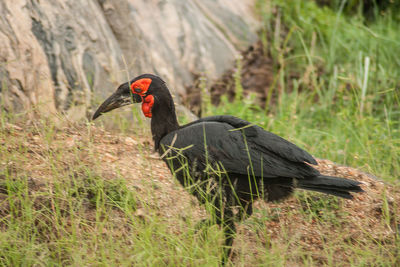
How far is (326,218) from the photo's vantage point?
120 inches

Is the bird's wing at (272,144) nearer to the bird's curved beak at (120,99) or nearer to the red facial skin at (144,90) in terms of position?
the red facial skin at (144,90)

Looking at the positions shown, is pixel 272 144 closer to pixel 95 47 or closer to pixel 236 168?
pixel 236 168

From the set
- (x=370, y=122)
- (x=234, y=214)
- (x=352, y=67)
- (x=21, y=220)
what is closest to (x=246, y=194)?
(x=234, y=214)

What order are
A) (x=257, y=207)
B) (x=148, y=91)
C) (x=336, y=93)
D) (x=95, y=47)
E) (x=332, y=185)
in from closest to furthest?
(x=332, y=185) → (x=148, y=91) → (x=257, y=207) → (x=95, y=47) → (x=336, y=93)

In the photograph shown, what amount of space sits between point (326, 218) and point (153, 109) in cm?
121

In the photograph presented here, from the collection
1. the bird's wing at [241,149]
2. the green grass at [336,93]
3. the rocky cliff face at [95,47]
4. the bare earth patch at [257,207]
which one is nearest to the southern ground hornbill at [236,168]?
the bird's wing at [241,149]

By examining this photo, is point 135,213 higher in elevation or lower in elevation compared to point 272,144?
lower

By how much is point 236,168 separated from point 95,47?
2115 millimetres

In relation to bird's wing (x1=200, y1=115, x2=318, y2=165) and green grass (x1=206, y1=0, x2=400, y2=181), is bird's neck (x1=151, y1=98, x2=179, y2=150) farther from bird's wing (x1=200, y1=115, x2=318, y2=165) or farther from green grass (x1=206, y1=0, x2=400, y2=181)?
green grass (x1=206, y1=0, x2=400, y2=181)

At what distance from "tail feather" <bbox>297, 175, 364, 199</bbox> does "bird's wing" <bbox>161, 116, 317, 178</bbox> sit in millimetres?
49

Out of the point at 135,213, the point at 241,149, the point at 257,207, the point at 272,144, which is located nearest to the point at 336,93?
the point at 257,207

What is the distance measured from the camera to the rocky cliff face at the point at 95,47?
3713 mm

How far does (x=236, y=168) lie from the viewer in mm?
2736

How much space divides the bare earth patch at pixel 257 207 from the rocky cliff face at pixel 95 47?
0.34m
